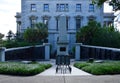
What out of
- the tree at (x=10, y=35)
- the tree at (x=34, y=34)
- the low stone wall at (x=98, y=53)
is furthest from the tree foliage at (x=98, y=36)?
the tree at (x=10, y=35)

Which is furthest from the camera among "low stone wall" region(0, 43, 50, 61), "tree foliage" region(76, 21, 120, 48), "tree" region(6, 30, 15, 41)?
"tree" region(6, 30, 15, 41)

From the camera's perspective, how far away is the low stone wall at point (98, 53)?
27581 millimetres

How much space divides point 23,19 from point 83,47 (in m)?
27.9

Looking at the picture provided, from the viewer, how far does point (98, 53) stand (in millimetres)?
33969

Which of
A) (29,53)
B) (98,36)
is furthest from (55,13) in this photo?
(29,53)

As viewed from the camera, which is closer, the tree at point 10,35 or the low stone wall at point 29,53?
the low stone wall at point 29,53

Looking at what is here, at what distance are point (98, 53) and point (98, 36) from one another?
13.8 m

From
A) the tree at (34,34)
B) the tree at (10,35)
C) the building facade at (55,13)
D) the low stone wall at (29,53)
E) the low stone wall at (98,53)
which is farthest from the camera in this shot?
the tree at (10,35)

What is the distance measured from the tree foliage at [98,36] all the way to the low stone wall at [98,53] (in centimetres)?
721

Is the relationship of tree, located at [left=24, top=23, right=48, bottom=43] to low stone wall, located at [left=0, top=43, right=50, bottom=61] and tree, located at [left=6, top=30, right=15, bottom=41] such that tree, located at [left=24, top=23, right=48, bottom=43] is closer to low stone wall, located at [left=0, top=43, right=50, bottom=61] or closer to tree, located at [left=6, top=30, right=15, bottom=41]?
tree, located at [left=6, top=30, right=15, bottom=41]

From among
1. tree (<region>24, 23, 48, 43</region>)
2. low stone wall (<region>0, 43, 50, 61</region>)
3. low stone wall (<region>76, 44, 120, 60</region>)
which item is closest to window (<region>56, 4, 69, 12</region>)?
tree (<region>24, 23, 48, 43</region>)

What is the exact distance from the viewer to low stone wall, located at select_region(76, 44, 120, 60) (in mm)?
27581

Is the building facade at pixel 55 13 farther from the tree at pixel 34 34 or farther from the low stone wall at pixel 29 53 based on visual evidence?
the low stone wall at pixel 29 53

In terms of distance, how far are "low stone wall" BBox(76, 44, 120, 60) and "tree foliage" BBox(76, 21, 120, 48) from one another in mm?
7209
